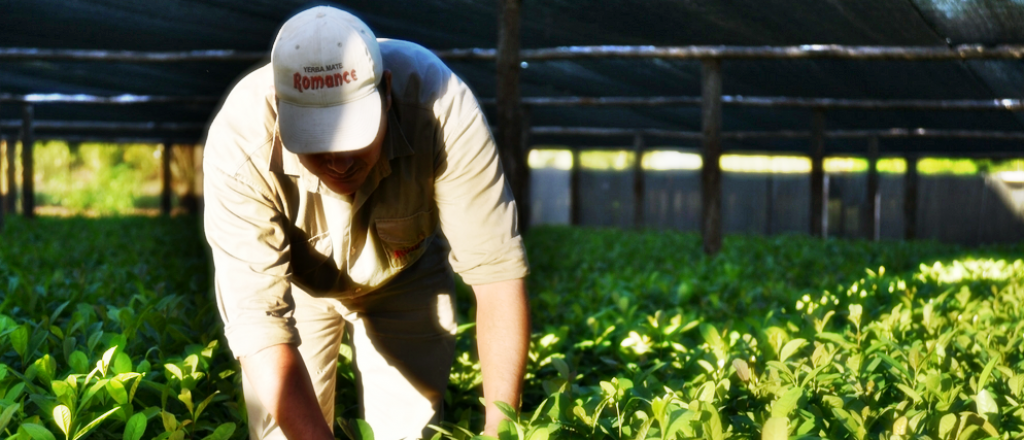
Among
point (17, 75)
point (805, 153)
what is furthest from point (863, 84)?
point (17, 75)

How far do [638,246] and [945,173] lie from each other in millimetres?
10231

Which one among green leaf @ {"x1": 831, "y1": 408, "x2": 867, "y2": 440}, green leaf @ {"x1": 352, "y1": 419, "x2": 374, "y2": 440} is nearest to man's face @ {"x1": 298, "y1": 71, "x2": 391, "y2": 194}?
green leaf @ {"x1": 352, "y1": 419, "x2": 374, "y2": 440}

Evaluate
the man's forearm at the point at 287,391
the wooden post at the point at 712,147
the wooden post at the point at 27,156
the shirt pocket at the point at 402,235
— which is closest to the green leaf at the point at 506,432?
the man's forearm at the point at 287,391

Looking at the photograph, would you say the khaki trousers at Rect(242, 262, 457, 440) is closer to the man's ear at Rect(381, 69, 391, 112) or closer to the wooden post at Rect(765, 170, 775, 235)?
the man's ear at Rect(381, 69, 391, 112)

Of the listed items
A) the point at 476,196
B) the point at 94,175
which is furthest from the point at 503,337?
the point at 94,175

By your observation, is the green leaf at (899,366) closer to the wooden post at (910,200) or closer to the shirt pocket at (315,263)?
the shirt pocket at (315,263)

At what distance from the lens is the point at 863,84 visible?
10922 millimetres

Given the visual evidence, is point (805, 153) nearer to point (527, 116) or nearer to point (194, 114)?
point (527, 116)

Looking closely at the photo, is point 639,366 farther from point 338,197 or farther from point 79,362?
point 79,362

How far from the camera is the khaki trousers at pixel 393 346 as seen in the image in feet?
9.31

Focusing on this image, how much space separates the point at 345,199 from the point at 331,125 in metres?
0.41

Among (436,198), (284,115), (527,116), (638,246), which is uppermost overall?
(527,116)

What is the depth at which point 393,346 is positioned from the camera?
2.95 m

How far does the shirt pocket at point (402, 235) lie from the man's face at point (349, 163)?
286mm
